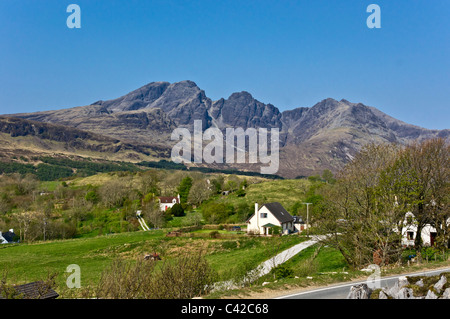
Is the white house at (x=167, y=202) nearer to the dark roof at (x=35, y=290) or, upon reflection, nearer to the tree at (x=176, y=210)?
the tree at (x=176, y=210)

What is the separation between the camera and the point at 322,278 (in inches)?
812

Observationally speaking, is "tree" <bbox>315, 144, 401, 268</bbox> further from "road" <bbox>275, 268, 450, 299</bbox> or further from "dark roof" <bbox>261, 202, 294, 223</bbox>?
"dark roof" <bbox>261, 202, 294, 223</bbox>

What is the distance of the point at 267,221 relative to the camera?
2712 inches

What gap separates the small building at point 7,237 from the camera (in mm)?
74319

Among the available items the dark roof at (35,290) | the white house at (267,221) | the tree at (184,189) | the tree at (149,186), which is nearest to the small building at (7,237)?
the tree at (184,189)

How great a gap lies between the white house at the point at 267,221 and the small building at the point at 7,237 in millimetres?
45851

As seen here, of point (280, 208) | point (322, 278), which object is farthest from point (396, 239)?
point (280, 208)

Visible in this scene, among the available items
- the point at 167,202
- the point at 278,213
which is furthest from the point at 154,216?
the point at 278,213

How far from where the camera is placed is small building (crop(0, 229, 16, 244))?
244 ft

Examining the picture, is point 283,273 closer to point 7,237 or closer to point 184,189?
point 7,237

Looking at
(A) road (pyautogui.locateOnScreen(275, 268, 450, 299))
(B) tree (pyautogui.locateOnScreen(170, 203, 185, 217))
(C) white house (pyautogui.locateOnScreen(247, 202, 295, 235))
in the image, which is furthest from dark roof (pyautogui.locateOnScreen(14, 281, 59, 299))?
(B) tree (pyautogui.locateOnScreen(170, 203, 185, 217))

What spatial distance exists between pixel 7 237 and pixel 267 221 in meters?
49.8
